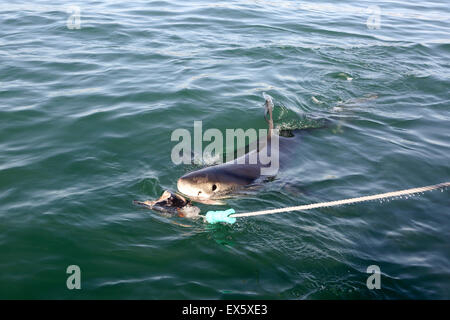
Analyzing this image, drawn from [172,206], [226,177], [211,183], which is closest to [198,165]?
[226,177]

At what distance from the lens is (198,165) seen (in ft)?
22.8

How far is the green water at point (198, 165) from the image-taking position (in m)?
4.72

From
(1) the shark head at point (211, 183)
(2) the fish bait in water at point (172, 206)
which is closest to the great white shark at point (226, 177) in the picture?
(1) the shark head at point (211, 183)

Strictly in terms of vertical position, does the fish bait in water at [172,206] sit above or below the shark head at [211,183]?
below

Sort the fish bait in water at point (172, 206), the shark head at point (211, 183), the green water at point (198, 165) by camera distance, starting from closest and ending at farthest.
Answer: the green water at point (198, 165) < the fish bait in water at point (172, 206) < the shark head at point (211, 183)

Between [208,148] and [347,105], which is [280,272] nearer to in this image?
[208,148]

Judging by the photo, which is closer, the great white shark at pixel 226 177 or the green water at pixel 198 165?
the green water at pixel 198 165

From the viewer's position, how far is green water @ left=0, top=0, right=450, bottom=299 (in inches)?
186

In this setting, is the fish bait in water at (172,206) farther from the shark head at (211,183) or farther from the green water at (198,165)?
the shark head at (211,183)

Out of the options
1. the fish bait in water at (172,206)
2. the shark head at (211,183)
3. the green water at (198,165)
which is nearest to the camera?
the green water at (198,165)

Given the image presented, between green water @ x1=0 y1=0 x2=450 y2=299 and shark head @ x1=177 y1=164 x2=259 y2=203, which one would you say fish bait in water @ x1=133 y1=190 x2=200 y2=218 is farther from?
shark head @ x1=177 y1=164 x2=259 y2=203

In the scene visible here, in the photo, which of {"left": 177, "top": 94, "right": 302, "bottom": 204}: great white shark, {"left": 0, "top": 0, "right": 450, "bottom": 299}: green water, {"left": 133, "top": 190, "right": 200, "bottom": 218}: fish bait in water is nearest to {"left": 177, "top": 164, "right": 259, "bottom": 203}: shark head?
{"left": 177, "top": 94, "right": 302, "bottom": 204}: great white shark

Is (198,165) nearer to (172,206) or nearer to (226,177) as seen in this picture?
(226,177)

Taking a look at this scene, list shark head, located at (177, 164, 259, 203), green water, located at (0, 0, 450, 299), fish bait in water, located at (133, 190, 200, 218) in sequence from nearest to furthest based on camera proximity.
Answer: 1. green water, located at (0, 0, 450, 299)
2. fish bait in water, located at (133, 190, 200, 218)
3. shark head, located at (177, 164, 259, 203)
